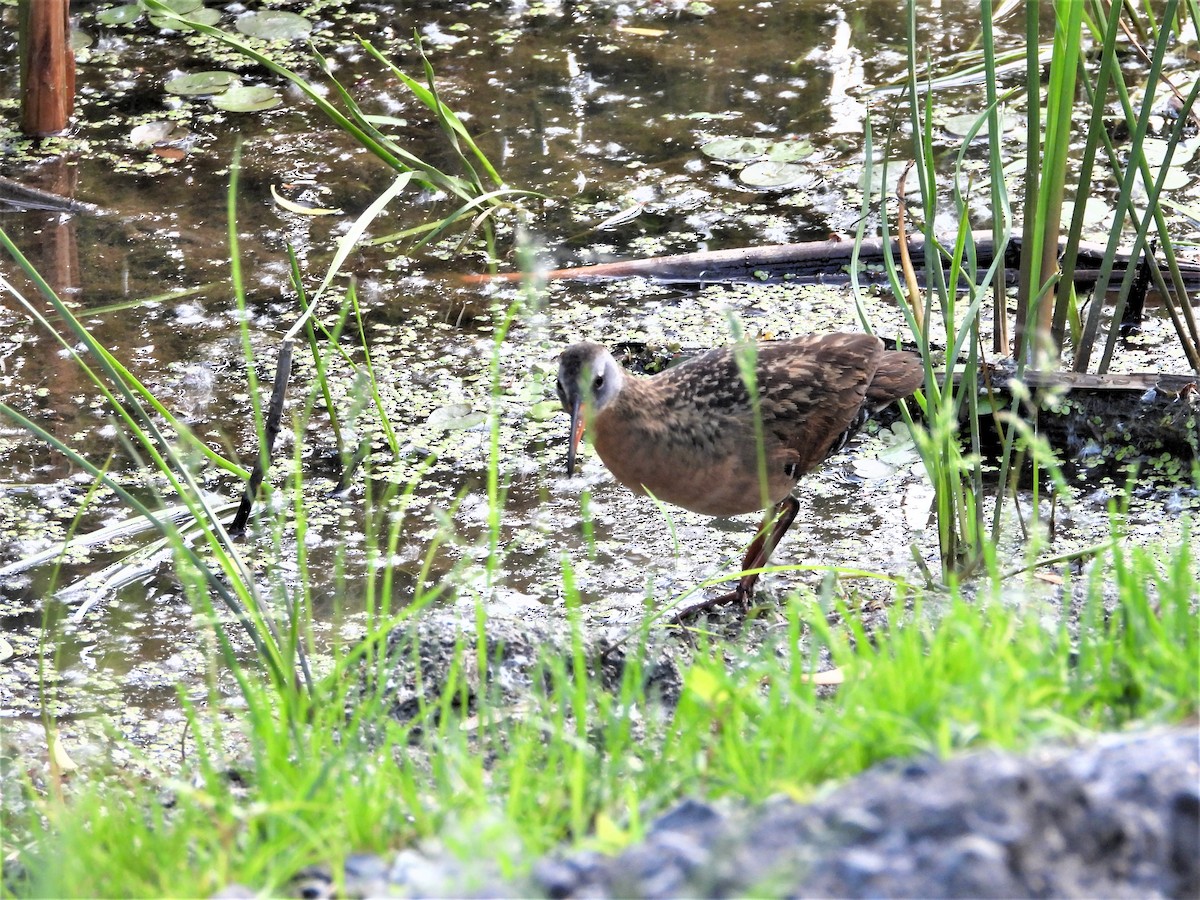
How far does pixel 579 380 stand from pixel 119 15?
16.2 feet

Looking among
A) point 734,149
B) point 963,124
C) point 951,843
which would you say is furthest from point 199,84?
point 951,843

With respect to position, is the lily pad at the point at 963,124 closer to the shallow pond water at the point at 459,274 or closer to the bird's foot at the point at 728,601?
the shallow pond water at the point at 459,274

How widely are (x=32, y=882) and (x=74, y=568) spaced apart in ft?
7.41

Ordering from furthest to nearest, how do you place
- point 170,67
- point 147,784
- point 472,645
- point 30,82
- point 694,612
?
point 170,67
point 30,82
point 694,612
point 472,645
point 147,784

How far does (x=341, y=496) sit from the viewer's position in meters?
4.78

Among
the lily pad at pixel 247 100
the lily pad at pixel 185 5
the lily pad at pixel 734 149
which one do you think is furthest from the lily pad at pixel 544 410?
the lily pad at pixel 185 5

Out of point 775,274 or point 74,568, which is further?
point 775,274

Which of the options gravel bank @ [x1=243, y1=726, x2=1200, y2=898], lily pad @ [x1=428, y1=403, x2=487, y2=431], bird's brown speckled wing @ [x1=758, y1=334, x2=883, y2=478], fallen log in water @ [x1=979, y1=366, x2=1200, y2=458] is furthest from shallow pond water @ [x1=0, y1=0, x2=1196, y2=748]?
gravel bank @ [x1=243, y1=726, x2=1200, y2=898]

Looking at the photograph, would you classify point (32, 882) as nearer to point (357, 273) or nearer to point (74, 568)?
point (74, 568)

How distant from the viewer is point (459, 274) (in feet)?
19.6

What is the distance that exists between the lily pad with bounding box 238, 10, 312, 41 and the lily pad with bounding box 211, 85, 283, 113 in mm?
424

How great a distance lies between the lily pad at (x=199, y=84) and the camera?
709 centimetres

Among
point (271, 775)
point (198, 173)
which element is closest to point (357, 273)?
point (198, 173)

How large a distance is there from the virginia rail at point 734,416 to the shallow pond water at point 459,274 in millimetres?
210
